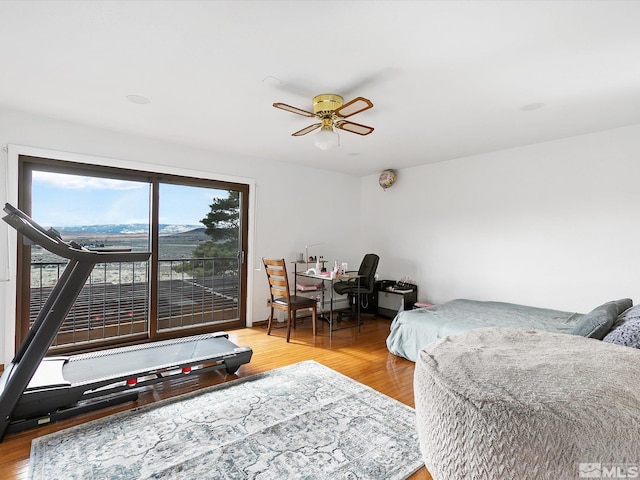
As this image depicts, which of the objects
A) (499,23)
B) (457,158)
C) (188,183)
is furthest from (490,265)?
(188,183)

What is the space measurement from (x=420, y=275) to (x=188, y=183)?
372cm

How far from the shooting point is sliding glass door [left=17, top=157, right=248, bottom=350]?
353 centimetres

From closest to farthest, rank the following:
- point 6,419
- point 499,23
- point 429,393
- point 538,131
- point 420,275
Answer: point 429,393 → point 499,23 → point 6,419 → point 538,131 → point 420,275

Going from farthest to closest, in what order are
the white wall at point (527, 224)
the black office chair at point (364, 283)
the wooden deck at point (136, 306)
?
the black office chair at point (364, 283), the wooden deck at point (136, 306), the white wall at point (527, 224)

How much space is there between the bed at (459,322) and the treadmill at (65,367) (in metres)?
1.84

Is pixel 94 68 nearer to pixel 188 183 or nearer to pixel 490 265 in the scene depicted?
pixel 188 183

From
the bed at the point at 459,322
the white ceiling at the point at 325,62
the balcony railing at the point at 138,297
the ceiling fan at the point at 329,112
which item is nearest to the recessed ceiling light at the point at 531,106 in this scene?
the white ceiling at the point at 325,62

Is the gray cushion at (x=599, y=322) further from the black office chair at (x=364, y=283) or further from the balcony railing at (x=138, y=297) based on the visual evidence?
the balcony railing at (x=138, y=297)

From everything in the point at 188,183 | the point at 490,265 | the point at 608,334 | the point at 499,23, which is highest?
the point at 499,23

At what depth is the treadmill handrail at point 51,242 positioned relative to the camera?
1985 mm

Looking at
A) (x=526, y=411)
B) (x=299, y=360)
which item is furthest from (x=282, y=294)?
(x=526, y=411)

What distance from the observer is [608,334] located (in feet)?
7.04

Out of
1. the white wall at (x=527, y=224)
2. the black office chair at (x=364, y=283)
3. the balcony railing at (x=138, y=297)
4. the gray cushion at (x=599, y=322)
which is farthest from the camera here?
the black office chair at (x=364, y=283)

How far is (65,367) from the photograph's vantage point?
8.75 feet
